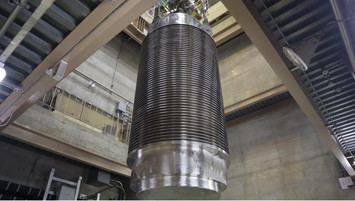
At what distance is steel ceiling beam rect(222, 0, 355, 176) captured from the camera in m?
3.14

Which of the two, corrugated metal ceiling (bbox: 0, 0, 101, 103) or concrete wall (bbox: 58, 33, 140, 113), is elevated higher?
concrete wall (bbox: 58, 33, 140, 113)

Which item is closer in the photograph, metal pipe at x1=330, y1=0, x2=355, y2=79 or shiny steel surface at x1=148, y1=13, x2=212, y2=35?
metal pipe at x1=330, y1=0, x2=355, y2=79

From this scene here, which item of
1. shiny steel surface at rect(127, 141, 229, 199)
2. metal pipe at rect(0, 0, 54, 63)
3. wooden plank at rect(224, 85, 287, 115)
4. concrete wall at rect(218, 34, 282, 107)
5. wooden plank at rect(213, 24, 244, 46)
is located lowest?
shiny steel surface at rect(127, 141, 229, 199)

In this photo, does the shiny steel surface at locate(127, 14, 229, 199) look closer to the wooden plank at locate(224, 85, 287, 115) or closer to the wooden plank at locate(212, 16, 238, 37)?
the wooden plank at locate(224, 85, 287, 115)

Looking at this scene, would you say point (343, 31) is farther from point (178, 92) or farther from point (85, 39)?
point (85, 39)

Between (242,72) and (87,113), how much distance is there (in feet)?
16.8

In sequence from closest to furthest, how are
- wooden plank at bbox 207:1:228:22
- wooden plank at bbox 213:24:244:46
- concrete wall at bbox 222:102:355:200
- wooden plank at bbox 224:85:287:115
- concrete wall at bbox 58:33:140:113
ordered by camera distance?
concrete wall at bbox 222:102:355:200, wooden plank at bbox 224:85:287:115, concrete wall at bbox 58:33:140:113, wooden plank at bbox 207:1:228:22, wooden plank at bbox 213:24:244:46

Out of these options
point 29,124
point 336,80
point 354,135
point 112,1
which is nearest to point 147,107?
point 112,1

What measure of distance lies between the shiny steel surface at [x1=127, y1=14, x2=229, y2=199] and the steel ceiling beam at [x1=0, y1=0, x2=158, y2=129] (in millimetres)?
589

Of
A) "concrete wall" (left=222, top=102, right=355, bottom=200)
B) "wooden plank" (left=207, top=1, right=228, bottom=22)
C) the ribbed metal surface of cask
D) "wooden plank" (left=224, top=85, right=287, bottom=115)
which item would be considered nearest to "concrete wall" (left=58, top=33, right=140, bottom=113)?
"wooden plank" (left=207, top=1, right=228, bottom=22)

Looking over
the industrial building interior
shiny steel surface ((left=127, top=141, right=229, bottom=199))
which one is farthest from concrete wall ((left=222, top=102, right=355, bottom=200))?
shiny steel surface ((left=127, top=141, right=229, bottom=199))

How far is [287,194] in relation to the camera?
6.90 m

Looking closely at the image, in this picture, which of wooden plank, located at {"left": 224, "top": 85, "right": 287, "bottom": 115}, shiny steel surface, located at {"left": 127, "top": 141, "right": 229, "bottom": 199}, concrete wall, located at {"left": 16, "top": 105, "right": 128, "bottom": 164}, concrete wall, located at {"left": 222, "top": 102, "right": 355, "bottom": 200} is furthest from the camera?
wooden plank, located at {"left": 224, "top": 85, "right": 287, "bottom": 115}

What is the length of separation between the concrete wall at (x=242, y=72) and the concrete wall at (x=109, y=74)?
352cm
